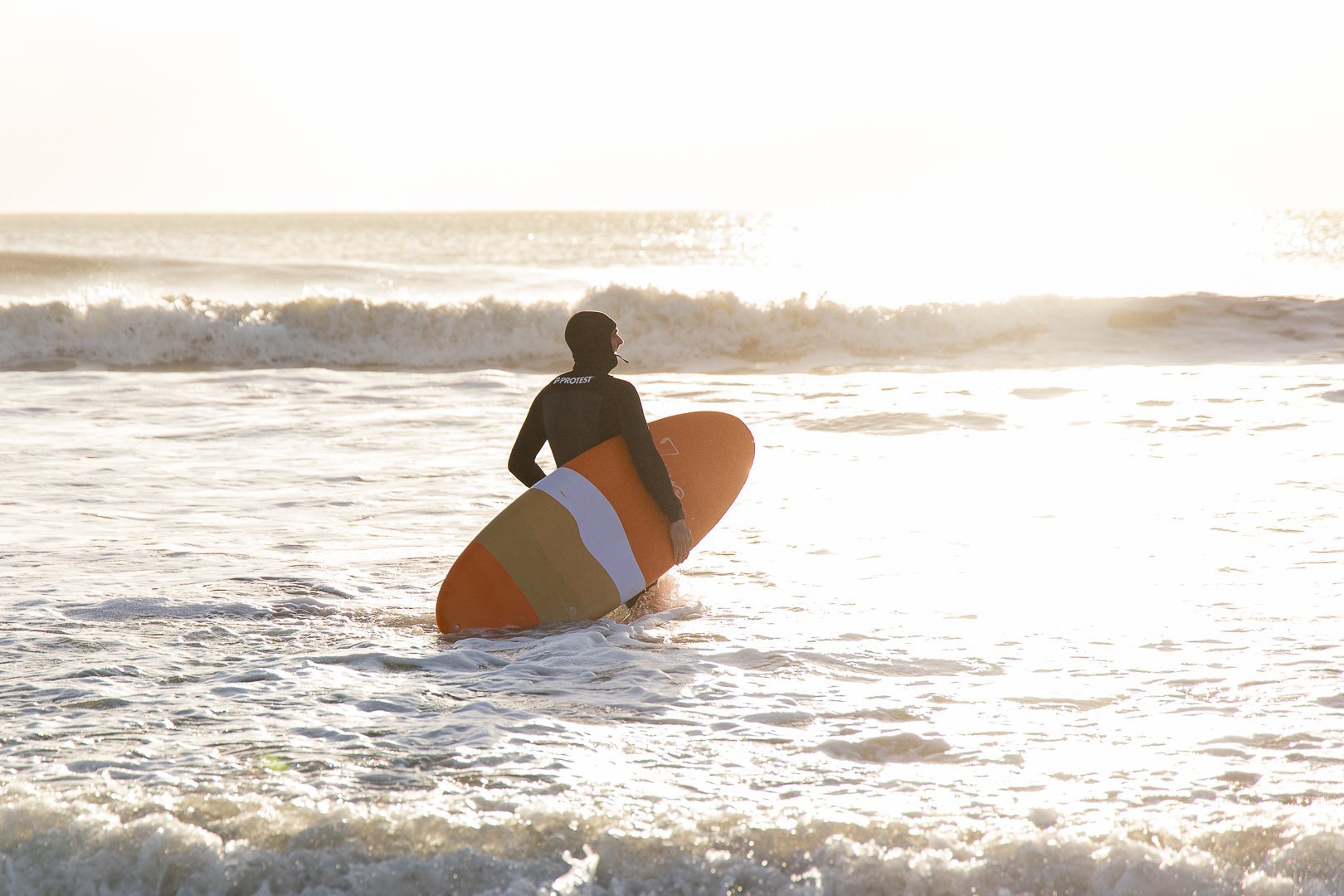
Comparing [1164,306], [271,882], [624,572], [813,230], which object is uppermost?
[813,230]

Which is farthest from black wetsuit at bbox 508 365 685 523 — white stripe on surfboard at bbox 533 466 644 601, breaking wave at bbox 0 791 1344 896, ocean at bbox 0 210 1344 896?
breaking wave at bbox 0 791 1344 896

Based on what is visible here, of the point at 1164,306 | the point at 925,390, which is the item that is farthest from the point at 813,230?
the point at 925,390

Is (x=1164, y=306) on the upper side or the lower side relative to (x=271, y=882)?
upper

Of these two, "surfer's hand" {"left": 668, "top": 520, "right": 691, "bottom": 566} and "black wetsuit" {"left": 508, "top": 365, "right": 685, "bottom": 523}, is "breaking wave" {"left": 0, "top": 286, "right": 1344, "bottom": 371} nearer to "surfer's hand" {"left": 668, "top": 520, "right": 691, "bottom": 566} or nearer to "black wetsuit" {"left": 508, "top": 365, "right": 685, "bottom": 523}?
"black wetsuit" {"left": 508, "top": 365, "right": 685, "bottom": 523}

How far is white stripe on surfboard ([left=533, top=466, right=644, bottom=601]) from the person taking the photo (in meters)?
4.80

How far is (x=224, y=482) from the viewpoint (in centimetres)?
746

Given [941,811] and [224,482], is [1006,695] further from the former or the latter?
[224,482]

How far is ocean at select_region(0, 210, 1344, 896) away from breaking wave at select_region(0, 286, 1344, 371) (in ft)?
14.1

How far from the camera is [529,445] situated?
5027 mm

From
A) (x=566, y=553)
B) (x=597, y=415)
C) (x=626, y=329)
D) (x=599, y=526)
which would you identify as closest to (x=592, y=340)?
(x=597, y=415)

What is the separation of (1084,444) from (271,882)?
22.4 feet

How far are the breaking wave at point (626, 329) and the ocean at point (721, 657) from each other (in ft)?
14.1

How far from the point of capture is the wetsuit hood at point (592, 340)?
4734 millimetres

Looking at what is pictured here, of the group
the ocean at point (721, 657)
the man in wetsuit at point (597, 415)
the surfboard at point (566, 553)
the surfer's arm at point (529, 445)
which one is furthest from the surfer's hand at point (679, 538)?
the surfer's arm at point (529, 445)
